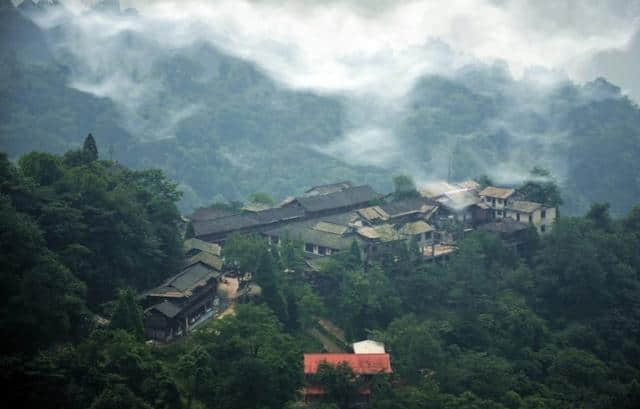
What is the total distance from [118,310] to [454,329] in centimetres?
1503

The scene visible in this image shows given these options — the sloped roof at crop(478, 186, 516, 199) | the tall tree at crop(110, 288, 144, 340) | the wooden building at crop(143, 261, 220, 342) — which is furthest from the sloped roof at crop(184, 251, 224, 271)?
the sloped roof at crop(478, 186, 516, 199)

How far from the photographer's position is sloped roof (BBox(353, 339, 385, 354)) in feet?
82.7

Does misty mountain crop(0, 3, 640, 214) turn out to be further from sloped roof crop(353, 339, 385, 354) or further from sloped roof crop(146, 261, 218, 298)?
sloped roof crop(353, 339, 385, 354)

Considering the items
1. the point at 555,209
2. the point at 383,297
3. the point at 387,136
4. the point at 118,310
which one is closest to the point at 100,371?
the point at 118,310

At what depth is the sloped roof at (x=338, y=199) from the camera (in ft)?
130

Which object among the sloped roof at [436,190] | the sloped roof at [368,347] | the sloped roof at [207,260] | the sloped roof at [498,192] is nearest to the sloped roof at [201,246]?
the sloped roof at [207,260]

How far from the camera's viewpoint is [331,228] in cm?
3538

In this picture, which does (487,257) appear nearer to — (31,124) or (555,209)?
(555,209)

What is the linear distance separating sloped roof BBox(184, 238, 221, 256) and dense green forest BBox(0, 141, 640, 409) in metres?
1.82

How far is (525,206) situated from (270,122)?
56928mm

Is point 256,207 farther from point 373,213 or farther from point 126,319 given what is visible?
point 126,319

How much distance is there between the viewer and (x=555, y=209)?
40.3 m

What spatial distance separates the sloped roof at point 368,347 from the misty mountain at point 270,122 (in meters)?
49.7

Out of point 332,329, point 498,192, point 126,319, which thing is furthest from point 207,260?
point 498,192
